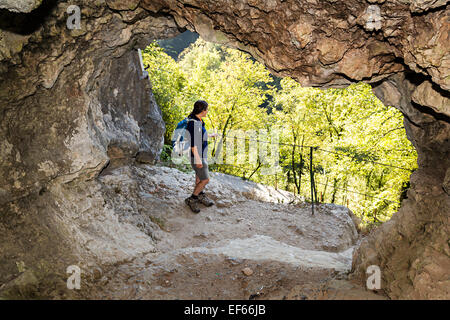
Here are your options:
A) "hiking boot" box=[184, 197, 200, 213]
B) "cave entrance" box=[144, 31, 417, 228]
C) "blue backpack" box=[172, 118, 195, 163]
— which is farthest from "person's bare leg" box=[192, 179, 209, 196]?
"cave entrance" box=[144, 31, 417, 228]

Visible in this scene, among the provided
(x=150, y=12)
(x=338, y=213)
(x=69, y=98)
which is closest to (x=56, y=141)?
(x=69, y=98)

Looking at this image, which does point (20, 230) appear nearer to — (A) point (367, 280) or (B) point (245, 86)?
(A) point (367, 280)

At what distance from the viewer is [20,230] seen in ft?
9.86

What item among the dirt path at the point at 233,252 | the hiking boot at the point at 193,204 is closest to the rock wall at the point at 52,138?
the dirt path at the point at 233,252

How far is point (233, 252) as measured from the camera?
414cm

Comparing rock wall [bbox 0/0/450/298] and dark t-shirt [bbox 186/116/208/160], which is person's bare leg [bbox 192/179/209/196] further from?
rock wall [bbox 0/0/450/298]

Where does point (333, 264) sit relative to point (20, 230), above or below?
below

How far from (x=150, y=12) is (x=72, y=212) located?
295 cm

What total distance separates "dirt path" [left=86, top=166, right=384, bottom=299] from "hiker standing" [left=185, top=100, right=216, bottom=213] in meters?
0.29

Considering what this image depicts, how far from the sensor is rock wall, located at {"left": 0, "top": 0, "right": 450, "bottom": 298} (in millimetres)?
2484

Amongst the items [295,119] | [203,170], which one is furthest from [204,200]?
[295,119]

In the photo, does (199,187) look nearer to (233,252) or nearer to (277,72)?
(233,252)

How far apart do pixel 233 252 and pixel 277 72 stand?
9.00 ft

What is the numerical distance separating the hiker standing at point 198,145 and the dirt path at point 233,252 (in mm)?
293
